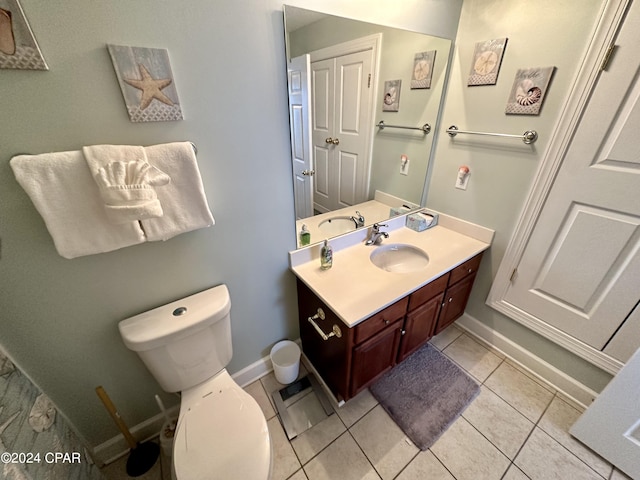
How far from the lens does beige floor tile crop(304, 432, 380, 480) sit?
1136 mm

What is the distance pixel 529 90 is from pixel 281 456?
2.15m

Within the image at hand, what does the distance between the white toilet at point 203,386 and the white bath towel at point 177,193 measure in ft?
1.18

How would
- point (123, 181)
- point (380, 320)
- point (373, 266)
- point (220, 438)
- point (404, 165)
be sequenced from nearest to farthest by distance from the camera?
point (123, 181)
point (220, 438)
point (380, 320)
point (373, 266)
point (404, 165)

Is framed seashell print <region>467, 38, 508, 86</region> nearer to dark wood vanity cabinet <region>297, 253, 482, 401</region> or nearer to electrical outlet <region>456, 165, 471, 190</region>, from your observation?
electrical outlet <region>456, 165, 471, 190</region>

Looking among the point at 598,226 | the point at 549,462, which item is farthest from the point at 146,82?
the point at 549,462

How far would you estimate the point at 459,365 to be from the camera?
1624 mm

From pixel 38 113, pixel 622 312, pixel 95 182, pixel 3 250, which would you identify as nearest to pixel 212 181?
pixel 95 182

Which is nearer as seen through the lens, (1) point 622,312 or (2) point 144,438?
(1) point 622,312

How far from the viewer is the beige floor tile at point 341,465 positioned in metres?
1.14

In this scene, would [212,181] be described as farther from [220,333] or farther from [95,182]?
[220,333]

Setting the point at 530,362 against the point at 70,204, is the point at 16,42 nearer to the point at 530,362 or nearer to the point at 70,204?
the point at 70,204

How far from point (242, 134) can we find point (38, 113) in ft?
1.82

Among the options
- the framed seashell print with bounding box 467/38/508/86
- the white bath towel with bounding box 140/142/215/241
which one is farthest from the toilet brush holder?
the framed seashell print with bounding box 467/38/508/86

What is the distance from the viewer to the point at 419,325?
1.38 metres
